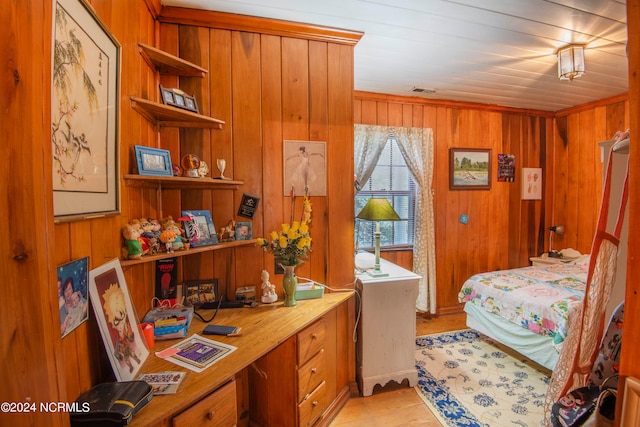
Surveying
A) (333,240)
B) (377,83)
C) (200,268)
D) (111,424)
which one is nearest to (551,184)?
(377,83)

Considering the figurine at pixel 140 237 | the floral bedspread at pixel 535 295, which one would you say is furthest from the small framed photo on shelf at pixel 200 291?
the floral bedspread at pixel 535 295

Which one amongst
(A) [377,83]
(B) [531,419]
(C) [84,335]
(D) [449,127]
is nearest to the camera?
(C) [84,335]

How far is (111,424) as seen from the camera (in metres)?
0.77

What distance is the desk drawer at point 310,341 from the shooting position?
153 cm

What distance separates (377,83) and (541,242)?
323 cm

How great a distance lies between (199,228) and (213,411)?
0.88 m

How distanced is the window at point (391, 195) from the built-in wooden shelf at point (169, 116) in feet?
6.73

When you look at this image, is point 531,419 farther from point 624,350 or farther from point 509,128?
point 509,128

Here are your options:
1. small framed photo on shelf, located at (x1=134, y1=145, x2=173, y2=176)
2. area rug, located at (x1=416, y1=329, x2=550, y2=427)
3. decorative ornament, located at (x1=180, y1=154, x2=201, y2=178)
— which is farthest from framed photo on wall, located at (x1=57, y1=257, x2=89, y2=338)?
area rug, located at (x1=416, y1=329, x2=550, y2=427)

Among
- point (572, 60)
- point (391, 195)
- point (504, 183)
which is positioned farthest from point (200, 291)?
point (504, 183)

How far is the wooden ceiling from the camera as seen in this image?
5.35ft

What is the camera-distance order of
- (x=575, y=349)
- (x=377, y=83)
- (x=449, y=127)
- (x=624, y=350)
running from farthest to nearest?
(x=449, y=127) < (x=377, y=83) < (x=575, y=349) < (x=624, y=350)

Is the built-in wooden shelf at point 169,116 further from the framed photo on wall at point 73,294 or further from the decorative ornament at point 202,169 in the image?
the framed photo on wall at point 73,294

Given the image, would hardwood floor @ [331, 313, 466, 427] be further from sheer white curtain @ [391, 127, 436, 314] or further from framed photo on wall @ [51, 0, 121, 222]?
framed photo on wall @ [51, 0, 121, 222]
